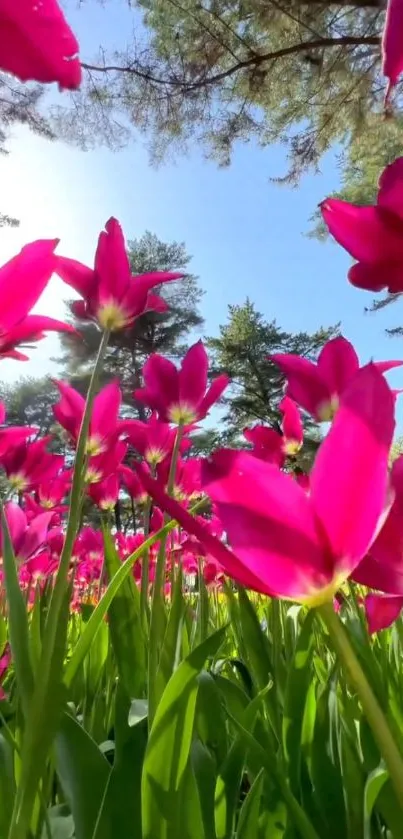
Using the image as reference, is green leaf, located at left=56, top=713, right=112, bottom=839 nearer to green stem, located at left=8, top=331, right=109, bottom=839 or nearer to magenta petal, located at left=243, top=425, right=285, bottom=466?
green stem, located at left=8, top=331, right=109, bottom=839

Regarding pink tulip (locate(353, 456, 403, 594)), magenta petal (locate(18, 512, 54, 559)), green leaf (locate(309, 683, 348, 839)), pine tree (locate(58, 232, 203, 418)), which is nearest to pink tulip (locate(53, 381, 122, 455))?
magenta petal (locate(18, 512, 54, 559))

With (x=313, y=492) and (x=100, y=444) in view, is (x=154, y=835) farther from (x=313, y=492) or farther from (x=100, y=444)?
(x=100, y=444)

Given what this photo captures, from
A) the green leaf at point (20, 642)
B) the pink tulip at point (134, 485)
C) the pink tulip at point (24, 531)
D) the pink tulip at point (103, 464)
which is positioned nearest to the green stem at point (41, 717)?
the green leaf at point (20, 642)

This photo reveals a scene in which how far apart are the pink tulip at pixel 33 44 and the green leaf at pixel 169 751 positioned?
225mm

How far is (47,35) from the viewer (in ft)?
0.59

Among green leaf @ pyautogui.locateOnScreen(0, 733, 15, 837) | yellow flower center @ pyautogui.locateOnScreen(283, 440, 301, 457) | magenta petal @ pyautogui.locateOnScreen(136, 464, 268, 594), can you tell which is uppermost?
yellow flower center @ pyautogui.locateOnScreen(283, 440, 301, 457)

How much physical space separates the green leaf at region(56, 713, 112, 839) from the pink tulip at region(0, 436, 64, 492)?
1.74 feet

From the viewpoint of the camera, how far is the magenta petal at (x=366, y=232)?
29cm

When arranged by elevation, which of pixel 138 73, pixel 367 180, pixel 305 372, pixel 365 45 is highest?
pixel 367 180

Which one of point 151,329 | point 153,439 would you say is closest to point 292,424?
point 153,439

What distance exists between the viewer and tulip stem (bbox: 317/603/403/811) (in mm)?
192

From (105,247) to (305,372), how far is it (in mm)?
230

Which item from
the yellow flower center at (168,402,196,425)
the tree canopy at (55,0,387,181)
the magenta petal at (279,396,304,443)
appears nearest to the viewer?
the yellow flower center at (168,402,196,425)

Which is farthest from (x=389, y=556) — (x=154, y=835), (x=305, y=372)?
(x=305, y=372)
